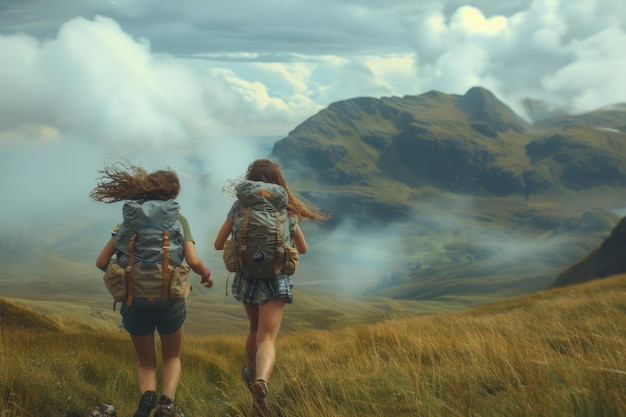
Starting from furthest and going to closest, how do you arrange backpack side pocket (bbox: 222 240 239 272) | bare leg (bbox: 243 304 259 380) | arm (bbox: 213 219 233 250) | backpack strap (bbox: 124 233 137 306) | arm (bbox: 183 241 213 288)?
1. bare leg (bbox: 243 304 259 380)
2. arm (bbox: 213 219 233 250)
3. backpack side pocket (bbox: 222 240 239 272)
4. arm (bbox: 183 241 213 288)
5. backpack strap (bbox: 124 233 137 306)

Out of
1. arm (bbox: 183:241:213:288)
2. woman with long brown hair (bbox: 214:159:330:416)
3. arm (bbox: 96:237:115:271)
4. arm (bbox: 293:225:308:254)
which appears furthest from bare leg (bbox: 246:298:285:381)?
arm (bbox: 96:237:115:271)

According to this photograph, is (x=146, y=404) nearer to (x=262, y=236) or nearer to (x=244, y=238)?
(x=244, y=238)

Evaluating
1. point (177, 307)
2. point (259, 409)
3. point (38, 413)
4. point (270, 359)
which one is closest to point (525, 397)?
point (259, 409)

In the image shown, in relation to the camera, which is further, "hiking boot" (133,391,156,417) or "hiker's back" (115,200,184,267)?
"hiker's back" (115,200,184,267)

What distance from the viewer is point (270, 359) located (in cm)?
720

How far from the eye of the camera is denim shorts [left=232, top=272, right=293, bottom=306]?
7.45 metres

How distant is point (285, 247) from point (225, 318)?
627 feet

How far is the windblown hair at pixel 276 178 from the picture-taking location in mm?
7860

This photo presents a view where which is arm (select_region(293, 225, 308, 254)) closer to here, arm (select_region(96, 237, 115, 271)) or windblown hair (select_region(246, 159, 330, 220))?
windblown hair (select_region(246, 159, 330, 220))

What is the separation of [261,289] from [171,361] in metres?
1.34

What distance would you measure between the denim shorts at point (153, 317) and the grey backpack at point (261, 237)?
0.86m

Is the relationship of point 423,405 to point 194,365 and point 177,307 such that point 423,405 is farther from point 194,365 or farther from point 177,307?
point 194,365

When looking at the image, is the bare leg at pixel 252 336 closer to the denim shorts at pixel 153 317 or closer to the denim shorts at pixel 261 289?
the denim shorts at pixel 261 289

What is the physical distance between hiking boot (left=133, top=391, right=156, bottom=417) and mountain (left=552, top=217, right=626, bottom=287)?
182 metres
